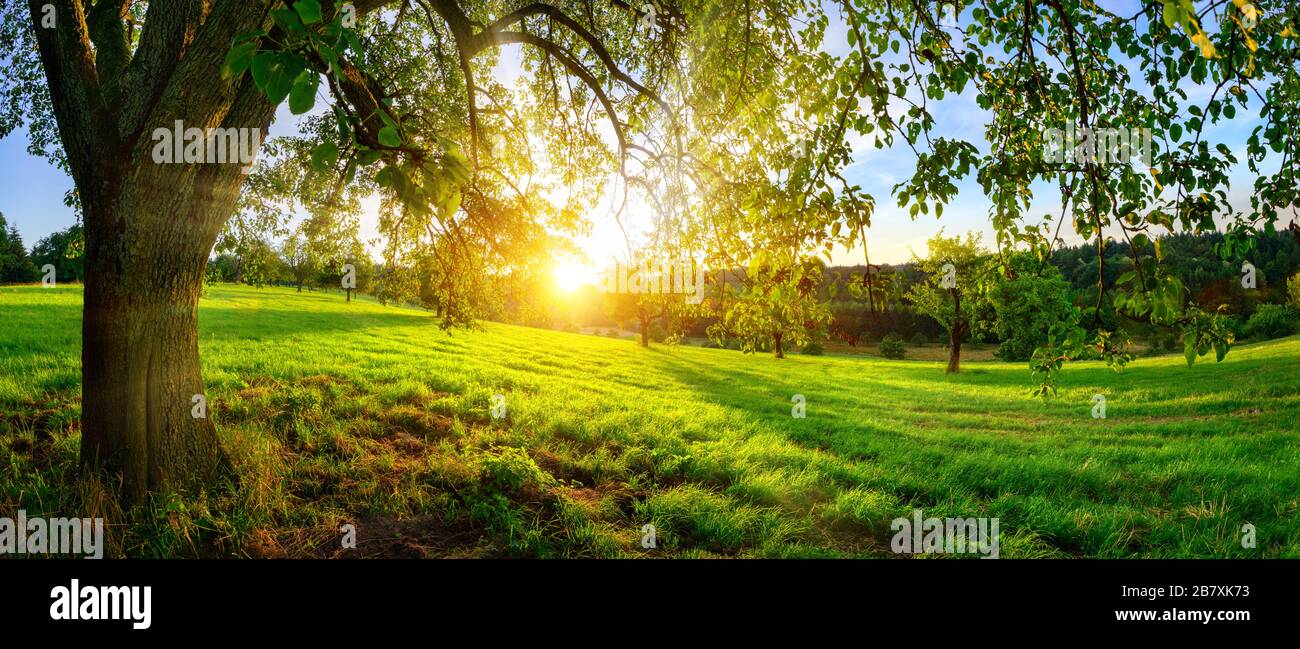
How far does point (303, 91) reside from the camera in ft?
6.21

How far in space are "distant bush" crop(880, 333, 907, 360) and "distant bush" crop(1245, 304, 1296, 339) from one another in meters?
32.3

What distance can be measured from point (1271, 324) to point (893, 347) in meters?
36.4

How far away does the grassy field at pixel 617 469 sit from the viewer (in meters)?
5.67

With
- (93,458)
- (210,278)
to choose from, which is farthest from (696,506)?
(210,278)

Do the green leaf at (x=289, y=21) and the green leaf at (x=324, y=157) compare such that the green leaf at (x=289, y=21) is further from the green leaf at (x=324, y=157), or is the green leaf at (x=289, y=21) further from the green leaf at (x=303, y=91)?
the green leaf at (x=324, y=157)

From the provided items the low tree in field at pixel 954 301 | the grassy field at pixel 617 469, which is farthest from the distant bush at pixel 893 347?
the grassy field at pixel 617 469

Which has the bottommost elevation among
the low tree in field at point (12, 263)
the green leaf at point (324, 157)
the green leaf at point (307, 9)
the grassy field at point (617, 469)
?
the grassy field at point (617, 469)

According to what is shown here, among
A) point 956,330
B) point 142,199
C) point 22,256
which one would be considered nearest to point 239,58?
point 142,199

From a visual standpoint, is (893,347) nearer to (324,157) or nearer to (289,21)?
(324,157)

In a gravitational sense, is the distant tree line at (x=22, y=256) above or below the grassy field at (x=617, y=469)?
above

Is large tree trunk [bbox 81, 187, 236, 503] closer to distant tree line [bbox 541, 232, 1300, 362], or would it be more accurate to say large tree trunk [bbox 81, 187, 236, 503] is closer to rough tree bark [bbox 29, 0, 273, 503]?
rough tree bark [bbox 29, 0, 273, 503]

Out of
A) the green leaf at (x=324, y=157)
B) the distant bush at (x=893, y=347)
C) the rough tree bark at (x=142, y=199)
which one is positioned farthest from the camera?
the distant bush at (x=893, y=347)

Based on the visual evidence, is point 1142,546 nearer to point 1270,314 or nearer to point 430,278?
point 430,278

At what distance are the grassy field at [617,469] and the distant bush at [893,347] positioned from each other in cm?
3223
